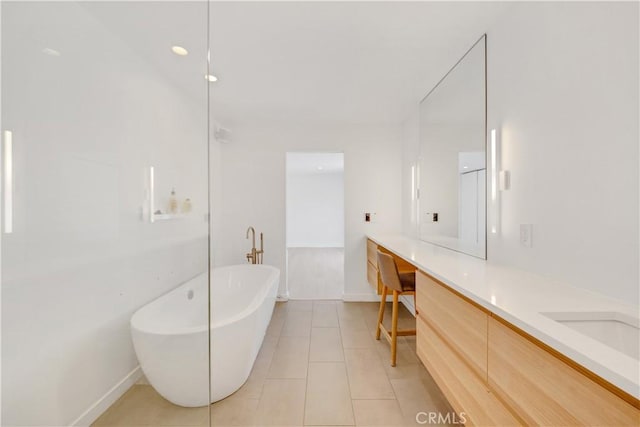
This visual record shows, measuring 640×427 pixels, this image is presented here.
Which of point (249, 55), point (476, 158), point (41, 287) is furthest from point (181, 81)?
point (476, 158)

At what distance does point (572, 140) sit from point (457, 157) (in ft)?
3.13

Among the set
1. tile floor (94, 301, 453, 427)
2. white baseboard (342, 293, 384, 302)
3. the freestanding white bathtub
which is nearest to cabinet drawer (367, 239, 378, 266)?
white baseboard (342, 293, 384, 302)

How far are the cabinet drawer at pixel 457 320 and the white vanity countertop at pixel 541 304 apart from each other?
65 millimetres

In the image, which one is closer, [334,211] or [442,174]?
[442,174]

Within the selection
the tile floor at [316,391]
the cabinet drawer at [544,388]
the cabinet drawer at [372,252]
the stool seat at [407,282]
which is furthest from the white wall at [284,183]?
the cabinet drawer at [544,388]

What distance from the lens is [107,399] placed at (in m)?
0.97

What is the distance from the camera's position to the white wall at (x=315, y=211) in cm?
813

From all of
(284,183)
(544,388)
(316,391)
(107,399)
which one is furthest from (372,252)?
(107,399)

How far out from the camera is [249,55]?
189 cm

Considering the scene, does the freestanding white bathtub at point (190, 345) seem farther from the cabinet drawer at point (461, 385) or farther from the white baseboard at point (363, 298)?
the white baseboard at point (363, 298)

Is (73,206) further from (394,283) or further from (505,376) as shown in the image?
(394,283)

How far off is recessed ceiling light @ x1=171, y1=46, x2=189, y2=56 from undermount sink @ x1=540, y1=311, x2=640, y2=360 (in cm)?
188

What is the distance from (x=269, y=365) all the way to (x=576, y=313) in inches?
75.0

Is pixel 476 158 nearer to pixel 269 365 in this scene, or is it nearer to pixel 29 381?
pixel 269 365
